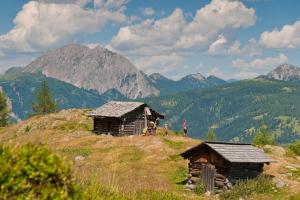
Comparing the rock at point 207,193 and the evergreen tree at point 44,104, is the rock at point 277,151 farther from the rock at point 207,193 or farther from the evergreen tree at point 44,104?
the evergreen tree at point 44,104

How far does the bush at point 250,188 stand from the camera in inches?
1326

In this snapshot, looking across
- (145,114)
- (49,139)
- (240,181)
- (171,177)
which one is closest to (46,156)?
(240,181)

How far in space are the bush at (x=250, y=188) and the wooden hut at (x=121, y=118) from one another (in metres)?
30.9

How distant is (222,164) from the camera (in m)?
36.5

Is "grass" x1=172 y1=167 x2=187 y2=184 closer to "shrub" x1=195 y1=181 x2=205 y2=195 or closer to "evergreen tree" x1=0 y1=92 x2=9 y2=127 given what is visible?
"shrub" x1=195 y1=181 x2=205 y2=195

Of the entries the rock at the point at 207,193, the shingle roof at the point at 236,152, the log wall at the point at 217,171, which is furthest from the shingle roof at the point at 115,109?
the rock at the point at 207,193

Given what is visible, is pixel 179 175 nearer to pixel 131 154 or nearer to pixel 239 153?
pixel 239 153

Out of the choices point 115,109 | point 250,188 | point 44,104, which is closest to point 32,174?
point 250,188

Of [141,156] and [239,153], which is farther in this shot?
[141,156]

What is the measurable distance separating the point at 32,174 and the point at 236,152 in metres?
32.4

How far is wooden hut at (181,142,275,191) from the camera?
36031mm

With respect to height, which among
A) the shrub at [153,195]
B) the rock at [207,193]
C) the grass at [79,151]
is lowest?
the rock at [207,193]

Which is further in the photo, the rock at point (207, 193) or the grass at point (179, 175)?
the grass at point (179, 175)

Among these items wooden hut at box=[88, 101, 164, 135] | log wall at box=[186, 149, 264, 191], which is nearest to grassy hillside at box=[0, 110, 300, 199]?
log wall at box=[186, 149, 264, 191]
